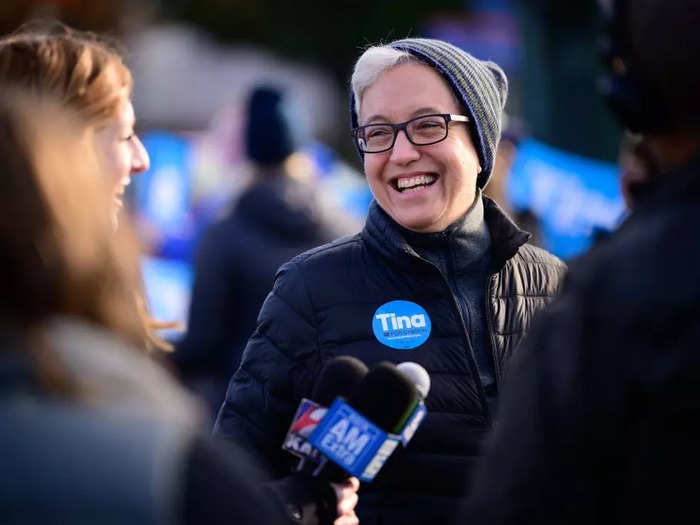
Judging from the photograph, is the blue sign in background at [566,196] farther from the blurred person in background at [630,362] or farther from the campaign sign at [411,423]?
the blurred person in background at [630,362]

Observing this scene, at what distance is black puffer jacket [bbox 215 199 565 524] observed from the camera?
10.8ft

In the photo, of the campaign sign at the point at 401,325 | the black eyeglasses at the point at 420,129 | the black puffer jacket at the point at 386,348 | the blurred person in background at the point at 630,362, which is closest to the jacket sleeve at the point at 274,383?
the black puffer jacket at the point at 386,348

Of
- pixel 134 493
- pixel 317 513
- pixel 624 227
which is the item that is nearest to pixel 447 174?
pixel 317 513

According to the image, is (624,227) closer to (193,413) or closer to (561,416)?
(561,416)

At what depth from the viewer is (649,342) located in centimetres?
203

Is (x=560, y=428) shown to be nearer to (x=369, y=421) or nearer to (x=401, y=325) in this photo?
(x=369, y=421)

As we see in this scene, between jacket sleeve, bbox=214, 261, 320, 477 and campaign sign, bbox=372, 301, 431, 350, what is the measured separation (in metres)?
0.18

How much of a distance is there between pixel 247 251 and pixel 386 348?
2538mm

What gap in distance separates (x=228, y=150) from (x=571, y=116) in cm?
694

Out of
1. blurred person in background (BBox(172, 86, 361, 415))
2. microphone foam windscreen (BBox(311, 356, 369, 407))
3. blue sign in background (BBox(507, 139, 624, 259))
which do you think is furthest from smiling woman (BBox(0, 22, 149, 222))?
blue sign in background (BBox(507, 139, 624, 259))

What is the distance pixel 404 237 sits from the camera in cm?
355

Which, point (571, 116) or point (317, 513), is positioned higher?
point (317, 513)

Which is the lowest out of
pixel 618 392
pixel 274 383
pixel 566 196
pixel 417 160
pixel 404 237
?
pixel 566 196

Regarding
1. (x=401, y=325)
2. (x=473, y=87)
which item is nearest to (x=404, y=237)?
(x=401, y=325)
